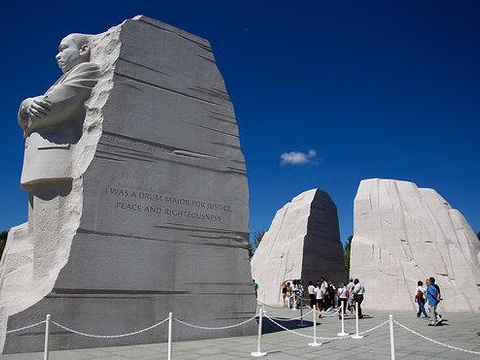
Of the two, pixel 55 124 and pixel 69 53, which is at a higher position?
pixel 69 53

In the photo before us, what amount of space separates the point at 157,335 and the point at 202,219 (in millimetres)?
2593

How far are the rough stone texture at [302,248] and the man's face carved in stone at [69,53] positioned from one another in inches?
604

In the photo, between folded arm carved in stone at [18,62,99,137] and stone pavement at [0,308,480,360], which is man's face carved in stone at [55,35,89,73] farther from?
stone pavement at [0,308,480,360]

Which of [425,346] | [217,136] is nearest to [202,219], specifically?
[217,136]

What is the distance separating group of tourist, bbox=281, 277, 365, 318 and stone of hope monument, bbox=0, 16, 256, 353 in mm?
4430

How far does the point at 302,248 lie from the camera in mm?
22422

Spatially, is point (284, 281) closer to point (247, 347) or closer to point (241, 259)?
point (241, 259)

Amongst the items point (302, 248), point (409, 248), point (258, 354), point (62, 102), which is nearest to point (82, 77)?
point (62, 102)

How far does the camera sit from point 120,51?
944 cm

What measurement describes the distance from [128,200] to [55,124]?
2207mm

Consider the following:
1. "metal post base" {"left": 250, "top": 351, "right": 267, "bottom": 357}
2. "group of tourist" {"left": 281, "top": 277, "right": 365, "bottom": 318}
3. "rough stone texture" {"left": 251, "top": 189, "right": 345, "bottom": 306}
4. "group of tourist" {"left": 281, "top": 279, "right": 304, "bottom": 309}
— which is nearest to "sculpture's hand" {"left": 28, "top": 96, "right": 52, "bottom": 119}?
"metal post base" {"left": 250, "top": 351, "right": 267, "bottom": 357}

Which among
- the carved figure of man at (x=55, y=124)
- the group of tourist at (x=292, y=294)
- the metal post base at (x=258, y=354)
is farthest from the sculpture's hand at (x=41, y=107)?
the group of tourist at (x=292, y=294)

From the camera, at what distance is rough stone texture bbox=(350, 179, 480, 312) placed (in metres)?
18.7

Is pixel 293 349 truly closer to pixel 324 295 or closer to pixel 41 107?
pixel 41 107
